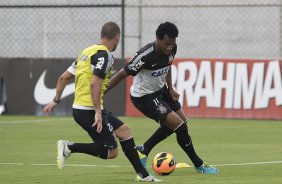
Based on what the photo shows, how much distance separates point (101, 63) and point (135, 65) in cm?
155

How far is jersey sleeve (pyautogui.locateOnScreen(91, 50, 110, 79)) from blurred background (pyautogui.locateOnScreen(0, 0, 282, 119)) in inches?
473

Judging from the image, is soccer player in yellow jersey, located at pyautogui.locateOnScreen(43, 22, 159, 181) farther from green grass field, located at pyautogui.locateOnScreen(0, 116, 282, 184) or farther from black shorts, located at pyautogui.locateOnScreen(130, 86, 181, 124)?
black shorts, located at pyautogui.locateOnScreen(130, 86, 181, 124)

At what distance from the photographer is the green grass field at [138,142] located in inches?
488

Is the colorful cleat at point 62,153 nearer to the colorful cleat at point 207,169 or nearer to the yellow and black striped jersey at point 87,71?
the yellow and black striped jersey at point 87,71

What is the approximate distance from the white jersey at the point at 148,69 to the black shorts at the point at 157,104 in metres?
0.08

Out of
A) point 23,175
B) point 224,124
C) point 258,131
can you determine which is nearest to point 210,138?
point 258,131

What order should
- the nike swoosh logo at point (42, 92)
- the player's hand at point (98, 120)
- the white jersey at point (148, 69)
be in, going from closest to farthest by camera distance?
1. the player's hand at point (98, 120)
2. the white jersey at point (148, 69)
3. the nike swoosh logo at point (42, 92)

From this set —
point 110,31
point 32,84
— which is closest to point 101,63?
point 110,31

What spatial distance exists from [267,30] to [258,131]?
11.0 meters

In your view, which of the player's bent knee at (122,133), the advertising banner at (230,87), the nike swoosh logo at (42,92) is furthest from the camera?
the nike swoosh logo at (42,92)

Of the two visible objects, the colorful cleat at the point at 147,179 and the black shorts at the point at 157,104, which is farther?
the black shorts at the point at 157,104

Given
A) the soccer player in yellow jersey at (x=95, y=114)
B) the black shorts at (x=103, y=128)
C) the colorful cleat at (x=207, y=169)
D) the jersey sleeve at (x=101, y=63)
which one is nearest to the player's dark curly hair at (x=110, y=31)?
the soccer player in yellow jersey at (x=95, y=114)

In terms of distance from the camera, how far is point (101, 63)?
11500 mm

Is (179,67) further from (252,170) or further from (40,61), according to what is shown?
(252,170)
